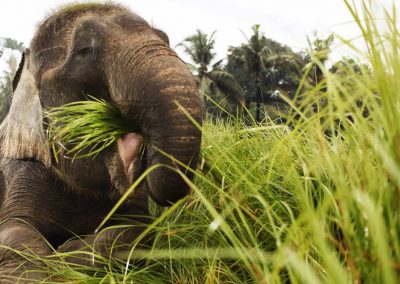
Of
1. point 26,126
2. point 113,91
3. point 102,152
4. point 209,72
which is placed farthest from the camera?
point 209,72

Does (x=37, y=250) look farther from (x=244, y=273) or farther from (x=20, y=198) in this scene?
(x=244, y=273)

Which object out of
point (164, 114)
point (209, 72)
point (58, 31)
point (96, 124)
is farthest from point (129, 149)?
point (209, 72)

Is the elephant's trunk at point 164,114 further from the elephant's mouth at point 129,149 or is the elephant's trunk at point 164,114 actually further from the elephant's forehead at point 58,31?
the elephant's forehead at point 58,31

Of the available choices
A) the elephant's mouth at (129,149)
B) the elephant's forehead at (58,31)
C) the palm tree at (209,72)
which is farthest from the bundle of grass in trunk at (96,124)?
the palm tree at (209,72)

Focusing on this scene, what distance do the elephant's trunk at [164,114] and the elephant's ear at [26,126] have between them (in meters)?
0.74

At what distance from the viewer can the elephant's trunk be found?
221cm

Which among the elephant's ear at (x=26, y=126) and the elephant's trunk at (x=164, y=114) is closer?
the elephant's trunk at (x=164, y=114)

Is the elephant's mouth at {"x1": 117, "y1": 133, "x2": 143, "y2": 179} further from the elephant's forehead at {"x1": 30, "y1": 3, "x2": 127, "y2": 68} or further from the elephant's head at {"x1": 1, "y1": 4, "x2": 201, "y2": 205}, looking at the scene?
the elephant's forehead at {"x1": 30, "y1": 3, "x2": 127, "y2": 68}

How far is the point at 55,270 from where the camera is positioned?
259 centimetres

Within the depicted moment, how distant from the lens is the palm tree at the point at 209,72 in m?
39.4

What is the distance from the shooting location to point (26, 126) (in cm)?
313

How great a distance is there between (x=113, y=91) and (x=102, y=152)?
13.1 inches

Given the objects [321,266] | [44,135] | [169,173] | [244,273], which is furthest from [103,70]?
[321,266]

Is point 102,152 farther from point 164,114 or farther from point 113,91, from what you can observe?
point 164,114
